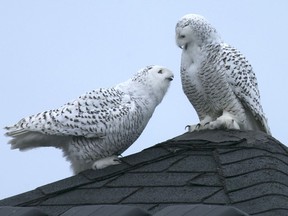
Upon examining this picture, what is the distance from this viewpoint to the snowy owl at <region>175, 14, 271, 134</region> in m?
Answer: 7.26

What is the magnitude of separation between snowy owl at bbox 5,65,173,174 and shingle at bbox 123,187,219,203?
25.1 inches

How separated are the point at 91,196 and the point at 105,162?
46cm

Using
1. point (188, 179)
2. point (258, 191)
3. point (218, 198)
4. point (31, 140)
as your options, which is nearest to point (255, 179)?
point (258, 191)

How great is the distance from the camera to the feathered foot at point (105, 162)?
7.04 meters

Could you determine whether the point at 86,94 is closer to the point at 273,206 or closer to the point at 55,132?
the point at 55,132

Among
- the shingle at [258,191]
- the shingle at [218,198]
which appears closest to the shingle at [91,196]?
the shingle at [218,198]

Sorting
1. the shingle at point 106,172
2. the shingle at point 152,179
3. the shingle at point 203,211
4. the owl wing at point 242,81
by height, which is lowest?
the shingle at point 203,211

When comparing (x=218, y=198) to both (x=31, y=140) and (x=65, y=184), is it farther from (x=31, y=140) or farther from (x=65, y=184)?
(x=31, y=140)

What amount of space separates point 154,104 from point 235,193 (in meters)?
1.28

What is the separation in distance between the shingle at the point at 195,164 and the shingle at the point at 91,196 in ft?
1.22

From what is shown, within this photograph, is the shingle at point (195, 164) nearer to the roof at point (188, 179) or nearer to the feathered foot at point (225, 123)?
the roof at point (188, 179)

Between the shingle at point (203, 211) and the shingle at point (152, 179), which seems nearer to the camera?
the shingle at point (203, 211)

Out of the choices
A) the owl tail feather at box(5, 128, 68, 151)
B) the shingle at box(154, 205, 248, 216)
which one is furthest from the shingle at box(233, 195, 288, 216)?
the owl tail feather at box(5, 128, 68, 151)

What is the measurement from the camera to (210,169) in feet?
21.7
